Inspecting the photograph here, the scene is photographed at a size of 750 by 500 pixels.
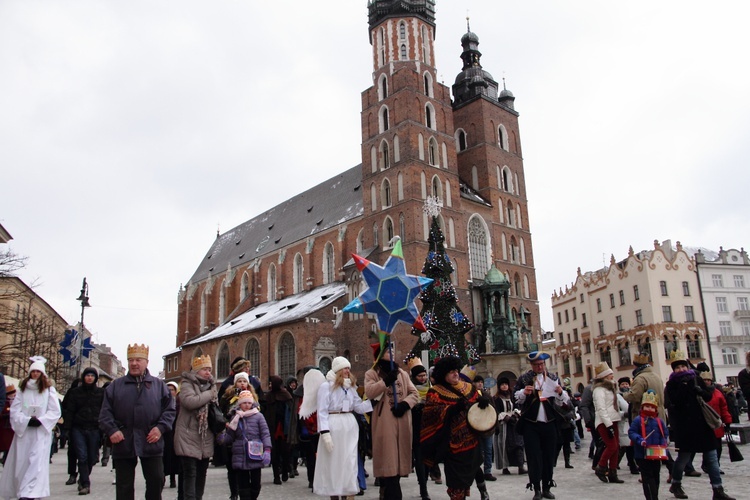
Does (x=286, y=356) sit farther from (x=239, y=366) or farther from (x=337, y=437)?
(x=337, y=437)

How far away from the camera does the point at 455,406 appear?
6.22m

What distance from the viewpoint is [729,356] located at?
1703 inches

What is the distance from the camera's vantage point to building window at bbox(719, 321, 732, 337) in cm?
4397

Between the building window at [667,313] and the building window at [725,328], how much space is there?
4.09m

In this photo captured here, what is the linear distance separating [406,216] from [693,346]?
22.4 m

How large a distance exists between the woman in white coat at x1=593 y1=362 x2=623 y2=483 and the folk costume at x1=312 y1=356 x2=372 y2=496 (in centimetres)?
358

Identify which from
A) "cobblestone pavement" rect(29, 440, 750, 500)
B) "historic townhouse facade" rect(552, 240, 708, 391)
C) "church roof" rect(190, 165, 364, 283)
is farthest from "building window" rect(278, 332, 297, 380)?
"cobblestone pavement" rect(29, 440, 750, 500)

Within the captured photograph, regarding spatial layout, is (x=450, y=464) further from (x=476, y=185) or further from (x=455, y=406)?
(x=476, y=185)

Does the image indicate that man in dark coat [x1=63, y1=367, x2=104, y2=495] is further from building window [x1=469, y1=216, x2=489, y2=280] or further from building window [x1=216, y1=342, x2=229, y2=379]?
building window [x1=216, y1=342, x2=229, y2=379]

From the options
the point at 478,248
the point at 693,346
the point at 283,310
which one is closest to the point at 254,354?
the point at 283,310

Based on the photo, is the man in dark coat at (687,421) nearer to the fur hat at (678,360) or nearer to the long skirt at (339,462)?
the fur hat at (678,360)

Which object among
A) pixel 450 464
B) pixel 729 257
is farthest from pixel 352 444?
pixel 729 257

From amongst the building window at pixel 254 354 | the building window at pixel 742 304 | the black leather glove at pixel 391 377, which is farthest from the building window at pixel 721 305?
the black leather glove at pixel 391 377

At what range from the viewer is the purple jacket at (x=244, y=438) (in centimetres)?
Answer: 670
